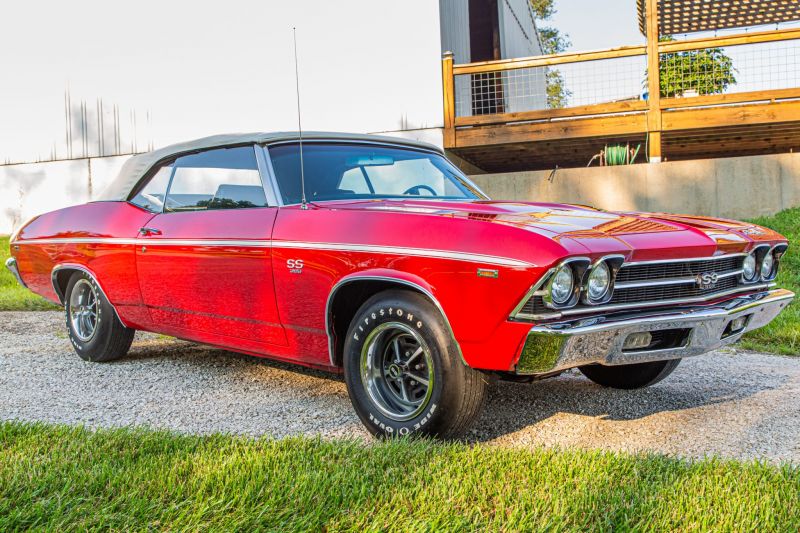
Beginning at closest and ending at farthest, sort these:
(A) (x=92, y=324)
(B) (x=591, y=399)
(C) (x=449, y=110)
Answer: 1. (B) (x=591, y=399)
2. (A) (x=92, y=324)
3. (C) (x=449, y=110)

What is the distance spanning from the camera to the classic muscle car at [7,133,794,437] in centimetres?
287

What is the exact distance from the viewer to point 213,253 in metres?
4.01

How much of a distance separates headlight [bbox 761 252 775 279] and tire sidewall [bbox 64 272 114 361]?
387cm

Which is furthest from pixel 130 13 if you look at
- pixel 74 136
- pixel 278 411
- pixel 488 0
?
pixel 278 411

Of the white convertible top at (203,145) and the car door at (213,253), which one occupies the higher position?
the white convertible top at (203,145)

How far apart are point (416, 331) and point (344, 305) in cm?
57

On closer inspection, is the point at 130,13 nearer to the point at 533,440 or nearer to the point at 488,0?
the point at 488,0

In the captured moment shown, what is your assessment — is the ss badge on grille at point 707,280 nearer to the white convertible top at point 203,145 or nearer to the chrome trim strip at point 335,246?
the chrome trim strip at point 335,246

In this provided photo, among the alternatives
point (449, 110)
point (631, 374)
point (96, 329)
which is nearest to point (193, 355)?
point (96, 329)

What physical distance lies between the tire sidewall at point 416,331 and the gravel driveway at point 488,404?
191mm

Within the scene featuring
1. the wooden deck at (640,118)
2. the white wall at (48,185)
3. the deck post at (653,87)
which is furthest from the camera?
the white wall at (48,185)

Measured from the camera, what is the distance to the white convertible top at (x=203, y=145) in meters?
4.19

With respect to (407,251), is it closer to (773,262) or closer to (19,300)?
(773,262)

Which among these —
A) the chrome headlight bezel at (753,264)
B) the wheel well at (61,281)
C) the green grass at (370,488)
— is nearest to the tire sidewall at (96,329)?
the wheel well at (61,281)
